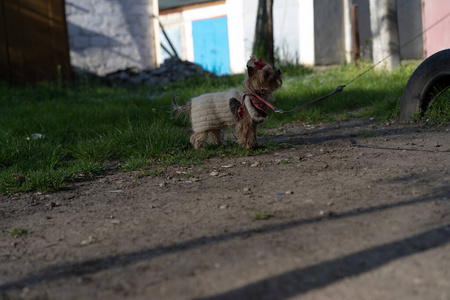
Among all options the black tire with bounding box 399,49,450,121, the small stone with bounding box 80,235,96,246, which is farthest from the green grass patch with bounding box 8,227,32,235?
the black tire with bounding box 399,49,450,121

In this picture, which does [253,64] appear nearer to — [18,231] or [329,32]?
[18,231]

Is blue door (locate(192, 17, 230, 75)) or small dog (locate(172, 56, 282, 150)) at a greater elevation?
blue door (locate(192, 17, 230, 75))

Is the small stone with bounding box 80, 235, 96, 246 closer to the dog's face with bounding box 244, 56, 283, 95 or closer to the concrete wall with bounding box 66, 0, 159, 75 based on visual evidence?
the dog's face with bounding box 244, 56, 283, 95

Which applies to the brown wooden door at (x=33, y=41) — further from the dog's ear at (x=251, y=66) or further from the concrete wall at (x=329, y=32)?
the dog's ear at (x=251, y=66)

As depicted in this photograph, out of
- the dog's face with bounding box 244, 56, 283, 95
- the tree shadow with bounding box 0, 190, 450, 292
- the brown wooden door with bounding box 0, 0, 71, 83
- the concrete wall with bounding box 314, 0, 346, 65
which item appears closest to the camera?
the tree shadow with bounding box 0, 190, 450, 292

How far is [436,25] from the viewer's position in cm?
965

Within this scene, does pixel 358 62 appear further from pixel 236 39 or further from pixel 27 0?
pixel 27 0

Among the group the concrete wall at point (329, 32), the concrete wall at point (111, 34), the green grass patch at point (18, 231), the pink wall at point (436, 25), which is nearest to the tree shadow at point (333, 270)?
the green grass patch at point (18, 231)

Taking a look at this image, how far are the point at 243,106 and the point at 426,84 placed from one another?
2.00 m

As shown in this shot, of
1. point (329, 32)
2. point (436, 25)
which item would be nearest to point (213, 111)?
point (436, 25)

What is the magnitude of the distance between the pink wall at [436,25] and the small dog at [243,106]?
6.34 metres

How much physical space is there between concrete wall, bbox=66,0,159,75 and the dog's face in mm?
10702

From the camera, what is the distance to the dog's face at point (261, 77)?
14.2 ft

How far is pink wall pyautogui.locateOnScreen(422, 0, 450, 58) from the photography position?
9.24m
